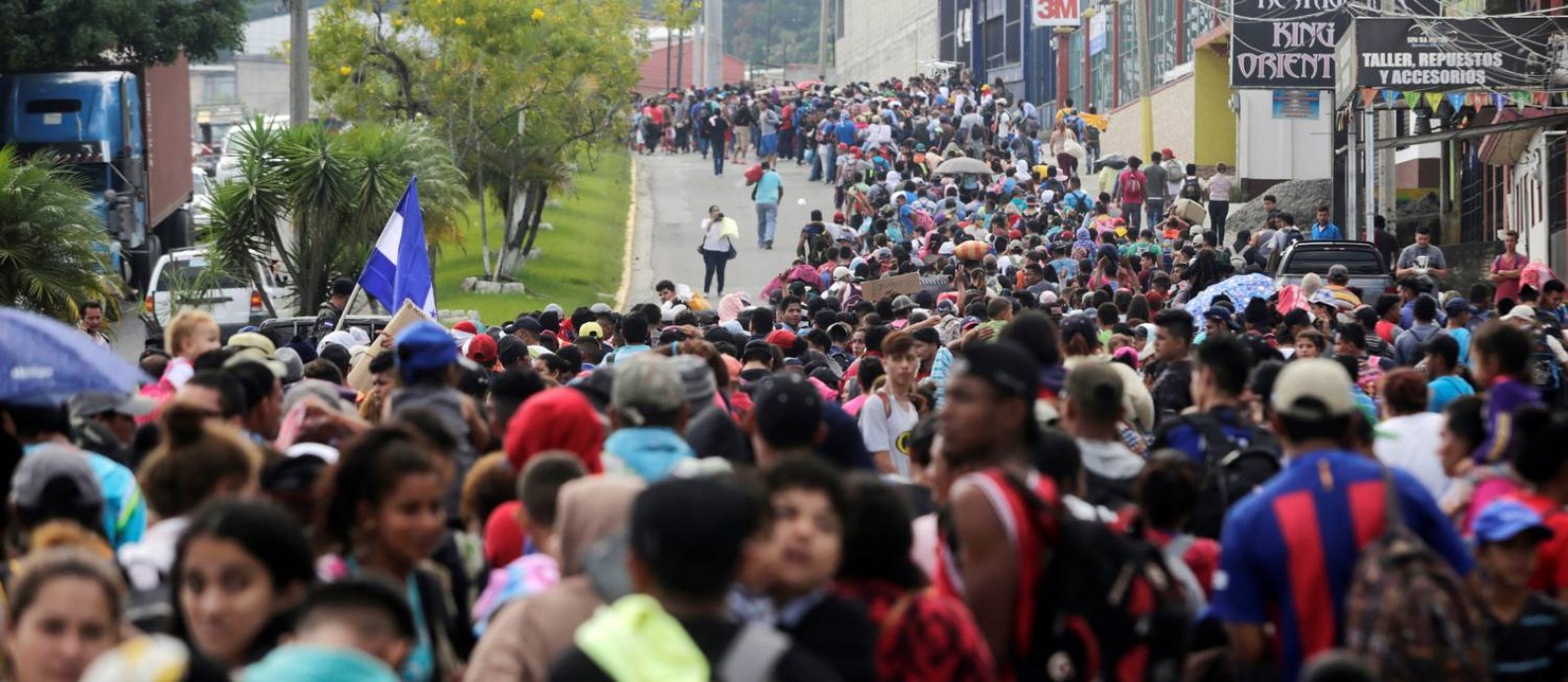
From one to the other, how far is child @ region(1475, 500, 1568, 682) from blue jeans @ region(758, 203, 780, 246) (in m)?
32.7

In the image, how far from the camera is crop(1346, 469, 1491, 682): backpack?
5.01 m

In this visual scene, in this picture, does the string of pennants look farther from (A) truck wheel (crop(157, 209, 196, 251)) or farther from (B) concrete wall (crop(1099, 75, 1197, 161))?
(A) truck wheel (crop(157, 209, 196, 251))

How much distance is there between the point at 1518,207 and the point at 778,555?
27.2m

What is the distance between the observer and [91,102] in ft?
110

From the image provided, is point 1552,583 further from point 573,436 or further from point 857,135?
point 857,135

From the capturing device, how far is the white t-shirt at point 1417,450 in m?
8.17

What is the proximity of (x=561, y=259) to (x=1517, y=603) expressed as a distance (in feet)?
107

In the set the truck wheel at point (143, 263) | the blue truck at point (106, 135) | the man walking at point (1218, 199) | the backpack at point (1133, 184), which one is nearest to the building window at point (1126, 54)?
the backpack at point (1133, 184)

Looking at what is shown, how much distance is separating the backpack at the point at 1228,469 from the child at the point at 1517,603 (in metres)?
1.00

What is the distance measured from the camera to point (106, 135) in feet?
109

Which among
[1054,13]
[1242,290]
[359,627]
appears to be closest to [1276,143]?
[1054,13]

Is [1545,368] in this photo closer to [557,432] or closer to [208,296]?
[557,432]

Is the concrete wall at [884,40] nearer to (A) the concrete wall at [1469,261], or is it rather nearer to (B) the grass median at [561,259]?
(B) the grass median at [561,259]

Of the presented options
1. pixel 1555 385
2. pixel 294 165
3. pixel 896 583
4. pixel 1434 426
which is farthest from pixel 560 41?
pixel 896 583
